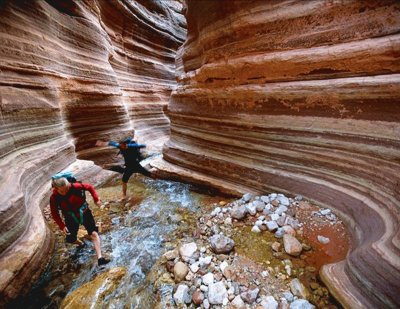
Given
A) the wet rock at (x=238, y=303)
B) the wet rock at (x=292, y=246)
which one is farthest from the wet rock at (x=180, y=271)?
the wet rock at (x=292, y=246)

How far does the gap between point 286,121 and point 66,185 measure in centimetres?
358

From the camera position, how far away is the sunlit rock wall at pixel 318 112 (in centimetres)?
240

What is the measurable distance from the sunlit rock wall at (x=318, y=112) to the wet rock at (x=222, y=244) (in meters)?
1.12

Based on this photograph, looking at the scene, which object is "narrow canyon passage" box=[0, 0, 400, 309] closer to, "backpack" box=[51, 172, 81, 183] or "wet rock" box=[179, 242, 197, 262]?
"wet rock" box=[179, 242, 197, 262]

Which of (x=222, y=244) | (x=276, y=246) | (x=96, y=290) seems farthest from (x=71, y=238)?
(x=276, y=246)

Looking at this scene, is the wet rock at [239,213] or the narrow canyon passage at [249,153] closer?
the narrow canyon passage at [249,153]

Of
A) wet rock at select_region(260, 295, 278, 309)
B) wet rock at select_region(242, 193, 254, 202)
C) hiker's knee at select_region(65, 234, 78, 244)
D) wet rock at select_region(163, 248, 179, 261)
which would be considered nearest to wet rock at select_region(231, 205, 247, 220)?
wet rock at select_region(242, 193, 254, 202)

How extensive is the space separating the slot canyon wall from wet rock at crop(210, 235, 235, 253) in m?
2.31

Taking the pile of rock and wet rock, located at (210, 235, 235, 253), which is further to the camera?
wet rock, located at (210, 235, 235, 253)

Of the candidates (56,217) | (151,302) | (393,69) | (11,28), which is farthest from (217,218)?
(11,28)

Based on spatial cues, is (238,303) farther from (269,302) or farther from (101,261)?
(101,261)

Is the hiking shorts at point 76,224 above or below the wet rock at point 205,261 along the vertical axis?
above

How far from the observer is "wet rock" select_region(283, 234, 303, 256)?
272 centimetres

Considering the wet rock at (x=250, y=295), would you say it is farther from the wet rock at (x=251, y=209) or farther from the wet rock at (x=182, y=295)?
the wet rock at (x=251, y=209)
